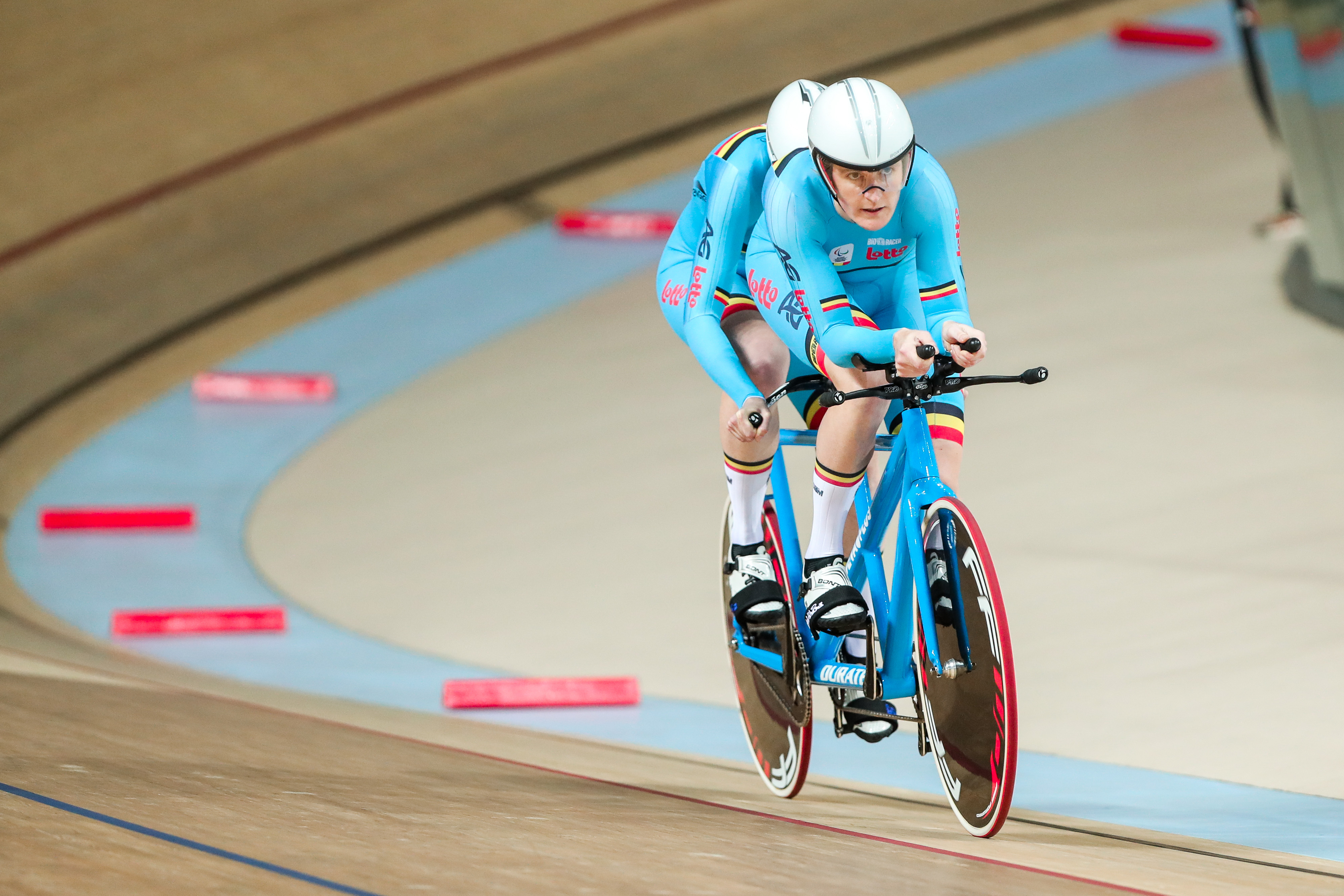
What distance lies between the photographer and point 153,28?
31.8 ft

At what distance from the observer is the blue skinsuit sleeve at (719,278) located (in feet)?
9.71

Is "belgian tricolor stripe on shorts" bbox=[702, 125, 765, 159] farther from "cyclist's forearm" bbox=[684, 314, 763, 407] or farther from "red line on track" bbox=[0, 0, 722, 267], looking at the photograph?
"red line on track" bbox=[0, 0, 722, 267]

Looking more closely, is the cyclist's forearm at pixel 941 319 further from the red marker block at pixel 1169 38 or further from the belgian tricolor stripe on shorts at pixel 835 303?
the red marker block at pixel 1169 38

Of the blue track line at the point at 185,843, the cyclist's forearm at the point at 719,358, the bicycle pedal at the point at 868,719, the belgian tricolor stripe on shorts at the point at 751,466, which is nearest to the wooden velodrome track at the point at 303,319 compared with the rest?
the blue track line at the point at 185,843

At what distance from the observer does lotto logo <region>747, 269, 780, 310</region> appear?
2936mm

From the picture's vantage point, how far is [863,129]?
2514 millimetres

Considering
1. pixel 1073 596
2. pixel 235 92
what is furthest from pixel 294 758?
pixel 235 92

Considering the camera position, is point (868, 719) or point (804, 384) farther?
point (804, 384)

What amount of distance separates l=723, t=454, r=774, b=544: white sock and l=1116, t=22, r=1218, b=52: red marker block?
325 inches

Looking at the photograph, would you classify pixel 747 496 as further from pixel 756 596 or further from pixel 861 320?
pixel 861 320

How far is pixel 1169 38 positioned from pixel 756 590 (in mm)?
8444

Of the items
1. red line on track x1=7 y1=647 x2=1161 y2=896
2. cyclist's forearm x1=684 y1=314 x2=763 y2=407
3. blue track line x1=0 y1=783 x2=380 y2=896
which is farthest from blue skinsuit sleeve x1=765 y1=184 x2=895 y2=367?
blue track line x1=0 y1=783 x2=380 y2=896

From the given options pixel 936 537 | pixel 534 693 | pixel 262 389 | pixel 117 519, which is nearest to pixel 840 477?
pixel 936 537

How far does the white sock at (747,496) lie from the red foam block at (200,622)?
2.19 m
